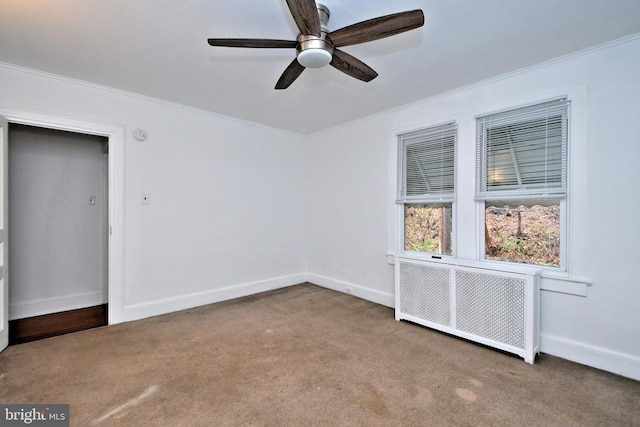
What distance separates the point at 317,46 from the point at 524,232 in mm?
2438

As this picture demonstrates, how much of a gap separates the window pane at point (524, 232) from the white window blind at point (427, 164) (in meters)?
0.51

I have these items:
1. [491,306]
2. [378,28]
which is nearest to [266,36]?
[378,28]

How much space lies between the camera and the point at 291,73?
218cm

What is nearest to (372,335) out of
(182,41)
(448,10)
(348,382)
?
(348,382)

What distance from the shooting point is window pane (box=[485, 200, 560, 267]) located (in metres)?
2.57

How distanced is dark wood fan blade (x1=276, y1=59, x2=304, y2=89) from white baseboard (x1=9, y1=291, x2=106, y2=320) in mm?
3642

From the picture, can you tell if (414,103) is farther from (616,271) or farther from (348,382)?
(348,382)

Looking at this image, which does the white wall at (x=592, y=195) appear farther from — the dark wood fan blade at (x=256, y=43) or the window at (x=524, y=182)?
the dark wood fan blade at (x=256, y=43)

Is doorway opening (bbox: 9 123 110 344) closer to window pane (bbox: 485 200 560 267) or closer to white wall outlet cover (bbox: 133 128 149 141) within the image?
white wall outlet cover (bbox: 133 128 149 141)

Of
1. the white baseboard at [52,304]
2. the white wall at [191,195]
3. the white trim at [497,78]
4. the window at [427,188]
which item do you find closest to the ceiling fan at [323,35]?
the white trim at [497,78]

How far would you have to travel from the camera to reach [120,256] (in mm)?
3146

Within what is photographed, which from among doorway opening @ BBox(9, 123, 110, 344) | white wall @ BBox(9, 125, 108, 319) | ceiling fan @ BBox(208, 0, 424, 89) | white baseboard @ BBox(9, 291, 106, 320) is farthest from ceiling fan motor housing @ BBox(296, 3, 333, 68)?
white baseboard @ BBox(9, 291, 106, 320)

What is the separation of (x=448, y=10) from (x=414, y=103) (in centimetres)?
158

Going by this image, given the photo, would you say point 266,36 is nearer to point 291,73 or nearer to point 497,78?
point 291,73
